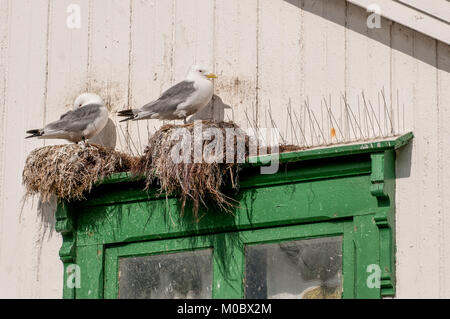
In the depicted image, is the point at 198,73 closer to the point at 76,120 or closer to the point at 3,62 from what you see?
the point at 76,120

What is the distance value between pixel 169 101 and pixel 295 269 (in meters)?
1.66

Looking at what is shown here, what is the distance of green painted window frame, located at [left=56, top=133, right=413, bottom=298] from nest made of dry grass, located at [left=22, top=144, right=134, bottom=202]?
114 mm

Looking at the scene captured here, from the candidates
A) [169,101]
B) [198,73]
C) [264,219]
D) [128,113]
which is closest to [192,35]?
[198,73]

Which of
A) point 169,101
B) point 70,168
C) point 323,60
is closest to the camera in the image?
point 323,60

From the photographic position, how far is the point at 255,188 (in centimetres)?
862

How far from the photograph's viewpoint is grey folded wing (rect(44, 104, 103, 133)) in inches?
368

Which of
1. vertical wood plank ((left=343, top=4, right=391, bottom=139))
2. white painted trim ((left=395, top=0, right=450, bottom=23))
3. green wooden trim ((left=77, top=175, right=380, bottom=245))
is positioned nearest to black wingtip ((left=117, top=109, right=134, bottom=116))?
green wooden trim ((left=77, top=175, right=380, bottom=245))

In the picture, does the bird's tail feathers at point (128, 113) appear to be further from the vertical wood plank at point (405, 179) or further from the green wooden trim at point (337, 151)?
the vertical wood plank at point (405, 179)

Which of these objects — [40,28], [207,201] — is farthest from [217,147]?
[40,28]

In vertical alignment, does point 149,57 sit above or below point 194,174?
above

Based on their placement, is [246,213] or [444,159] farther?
[246,213]

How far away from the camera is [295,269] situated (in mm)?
8328
